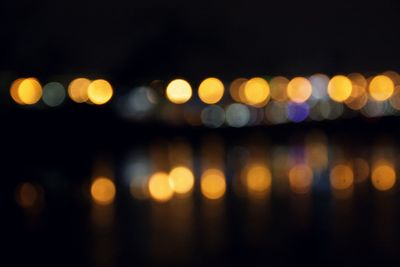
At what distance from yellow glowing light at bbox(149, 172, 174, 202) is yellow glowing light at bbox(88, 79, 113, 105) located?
805 inches

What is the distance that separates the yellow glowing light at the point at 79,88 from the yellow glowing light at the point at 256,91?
15.9 meters

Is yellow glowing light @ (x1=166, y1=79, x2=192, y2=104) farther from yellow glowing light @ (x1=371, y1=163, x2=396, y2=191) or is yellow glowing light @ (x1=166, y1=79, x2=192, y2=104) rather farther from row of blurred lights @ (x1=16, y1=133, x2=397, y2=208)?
yellow glowing light @ (x1=371, y1=163, x2=396, y2=191)

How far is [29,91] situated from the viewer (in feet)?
114

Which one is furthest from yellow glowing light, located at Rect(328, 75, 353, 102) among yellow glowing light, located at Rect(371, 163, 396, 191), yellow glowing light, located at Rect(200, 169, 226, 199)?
yellow glowing light, located at Rect(200, 169, 226, 199)

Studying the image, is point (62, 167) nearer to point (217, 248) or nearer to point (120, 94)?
Result: point (217, 248)

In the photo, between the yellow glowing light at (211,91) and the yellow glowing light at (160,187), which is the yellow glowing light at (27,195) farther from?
the yellow glowing light at (211,91)

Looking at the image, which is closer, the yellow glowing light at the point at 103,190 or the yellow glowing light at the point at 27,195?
the yellow glowing light at the point at 27,195

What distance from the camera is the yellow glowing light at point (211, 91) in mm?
54656

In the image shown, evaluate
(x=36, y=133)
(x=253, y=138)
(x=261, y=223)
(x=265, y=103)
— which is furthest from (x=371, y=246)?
(x=265, y=103)

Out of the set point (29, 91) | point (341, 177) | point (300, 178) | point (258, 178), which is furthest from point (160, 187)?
point (29, 91)

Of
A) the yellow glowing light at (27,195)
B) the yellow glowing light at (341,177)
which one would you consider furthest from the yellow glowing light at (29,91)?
the yellow glowing light at (341,177)

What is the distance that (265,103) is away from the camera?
5841 centimetres

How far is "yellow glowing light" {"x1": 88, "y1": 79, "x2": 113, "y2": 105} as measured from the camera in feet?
126

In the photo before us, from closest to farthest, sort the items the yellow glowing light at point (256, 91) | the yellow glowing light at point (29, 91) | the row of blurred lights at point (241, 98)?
the yellow glowing light at point (29, 91)
the row of blurred lights at point (241, 98)
the yellow glowing light at point (256, 91)
